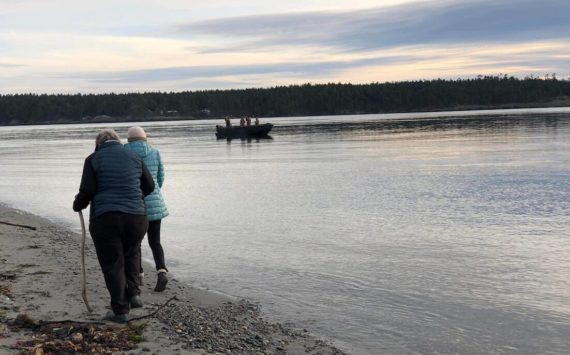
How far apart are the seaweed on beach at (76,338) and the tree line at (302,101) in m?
165

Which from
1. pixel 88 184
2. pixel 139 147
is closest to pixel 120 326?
pixel 88 184

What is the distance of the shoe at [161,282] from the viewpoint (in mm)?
8188

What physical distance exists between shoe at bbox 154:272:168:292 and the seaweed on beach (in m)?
1.68

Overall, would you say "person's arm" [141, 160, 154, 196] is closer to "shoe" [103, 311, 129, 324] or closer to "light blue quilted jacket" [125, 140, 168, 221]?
"light blue quilted jacket" [125, 140, 168, 221]

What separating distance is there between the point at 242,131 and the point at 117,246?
2154 inches

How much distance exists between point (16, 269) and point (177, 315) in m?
3.32

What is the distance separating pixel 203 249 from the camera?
11.7 m

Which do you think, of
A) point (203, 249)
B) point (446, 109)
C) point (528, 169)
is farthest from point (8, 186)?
point (446, 109)

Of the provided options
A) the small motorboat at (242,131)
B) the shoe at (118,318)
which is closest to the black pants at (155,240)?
the shoe at (118,318)

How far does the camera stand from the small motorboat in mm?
59888

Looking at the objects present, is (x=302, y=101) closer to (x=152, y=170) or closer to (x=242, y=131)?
(x=242, y=131)

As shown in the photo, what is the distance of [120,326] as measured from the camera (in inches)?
252

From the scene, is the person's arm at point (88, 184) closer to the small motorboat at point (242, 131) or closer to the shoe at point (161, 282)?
the shoe at point (161, 282)

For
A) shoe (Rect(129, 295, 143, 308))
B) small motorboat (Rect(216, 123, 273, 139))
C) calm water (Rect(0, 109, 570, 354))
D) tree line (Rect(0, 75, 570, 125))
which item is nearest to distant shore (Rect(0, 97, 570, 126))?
tree line (Rect(0, 75, 570, 125))
